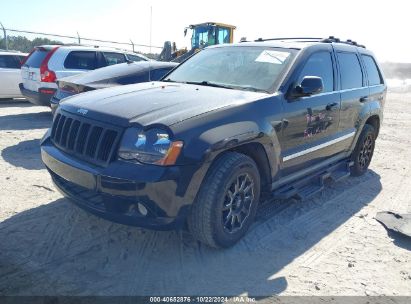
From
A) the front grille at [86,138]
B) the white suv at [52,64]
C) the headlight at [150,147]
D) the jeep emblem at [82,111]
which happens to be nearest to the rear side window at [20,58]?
the white suv at [52,64]

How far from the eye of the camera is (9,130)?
7648 millimetres

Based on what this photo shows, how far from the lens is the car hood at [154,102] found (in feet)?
10.1

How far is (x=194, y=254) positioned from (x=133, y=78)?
413cm

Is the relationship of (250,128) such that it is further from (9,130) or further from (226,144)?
(9,130)

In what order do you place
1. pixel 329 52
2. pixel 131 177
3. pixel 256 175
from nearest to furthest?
pixel 131 177 < pixel 256 175 < pixel 329 52

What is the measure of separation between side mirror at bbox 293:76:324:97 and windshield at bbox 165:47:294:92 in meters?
0.25

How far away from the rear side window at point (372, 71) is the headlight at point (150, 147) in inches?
156

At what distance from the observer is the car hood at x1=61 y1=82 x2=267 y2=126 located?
121 inches

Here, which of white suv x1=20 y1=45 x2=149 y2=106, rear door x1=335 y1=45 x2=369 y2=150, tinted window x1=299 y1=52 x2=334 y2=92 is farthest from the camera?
white suv x1=20 y1=45 x2=149 y2=106

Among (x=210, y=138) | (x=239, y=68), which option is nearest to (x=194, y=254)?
(x=210, y=138)

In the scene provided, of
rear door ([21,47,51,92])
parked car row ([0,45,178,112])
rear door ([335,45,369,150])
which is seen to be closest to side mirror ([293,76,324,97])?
rear door ([335,45,369,150])

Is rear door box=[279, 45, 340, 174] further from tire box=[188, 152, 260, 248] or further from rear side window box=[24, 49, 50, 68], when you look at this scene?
rear side window box=[24, 49, 50, 68]

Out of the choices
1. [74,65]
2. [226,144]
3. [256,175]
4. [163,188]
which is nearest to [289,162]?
[256,175]

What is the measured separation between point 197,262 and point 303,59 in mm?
2410
